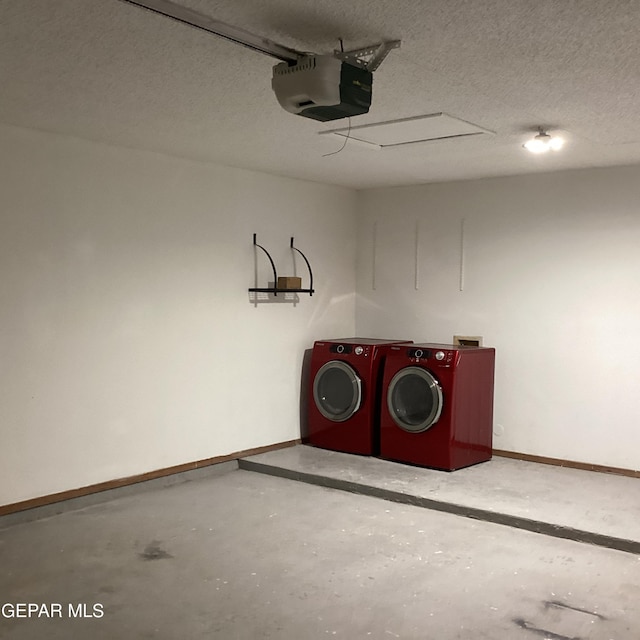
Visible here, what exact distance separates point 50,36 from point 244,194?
2779 mm

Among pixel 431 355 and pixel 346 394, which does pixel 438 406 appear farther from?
pixel 346 394

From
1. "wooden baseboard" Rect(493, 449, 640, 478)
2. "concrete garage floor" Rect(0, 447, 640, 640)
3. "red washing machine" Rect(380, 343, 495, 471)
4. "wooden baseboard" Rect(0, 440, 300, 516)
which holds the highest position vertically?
"red washing machine" Rect(380, 343, 495, 471)

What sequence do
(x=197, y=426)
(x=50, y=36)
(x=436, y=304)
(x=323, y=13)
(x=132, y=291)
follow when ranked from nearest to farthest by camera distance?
(x=323, y=13)
(x=50, y=36)
(x=132, y=291)
(x=197, y=426)
(x=436, y=304)

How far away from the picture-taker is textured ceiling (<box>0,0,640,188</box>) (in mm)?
2432

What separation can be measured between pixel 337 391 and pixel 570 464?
1.76m

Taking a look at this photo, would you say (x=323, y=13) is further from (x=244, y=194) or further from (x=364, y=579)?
(x=244, y=194)

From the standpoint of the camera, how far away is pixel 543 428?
17.8ft

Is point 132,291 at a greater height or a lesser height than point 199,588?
greater

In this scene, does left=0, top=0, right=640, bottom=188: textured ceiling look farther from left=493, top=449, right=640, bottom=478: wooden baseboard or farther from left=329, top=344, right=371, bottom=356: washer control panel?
left=493, top=449, right=640, bottom=478: wooden baseboard

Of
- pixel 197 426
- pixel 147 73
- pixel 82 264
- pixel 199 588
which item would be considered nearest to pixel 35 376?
pixel 82 264

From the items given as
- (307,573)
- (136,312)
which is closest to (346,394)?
(136,312)

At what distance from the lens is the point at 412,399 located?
17.5ft

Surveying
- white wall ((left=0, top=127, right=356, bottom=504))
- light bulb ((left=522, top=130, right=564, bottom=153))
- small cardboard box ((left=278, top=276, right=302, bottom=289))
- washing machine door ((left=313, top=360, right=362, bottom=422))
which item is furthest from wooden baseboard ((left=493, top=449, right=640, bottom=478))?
light bulb ((left=522, top=130, right=564, bottom=153))

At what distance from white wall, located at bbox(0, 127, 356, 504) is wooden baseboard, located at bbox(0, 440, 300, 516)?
0.13 ft
